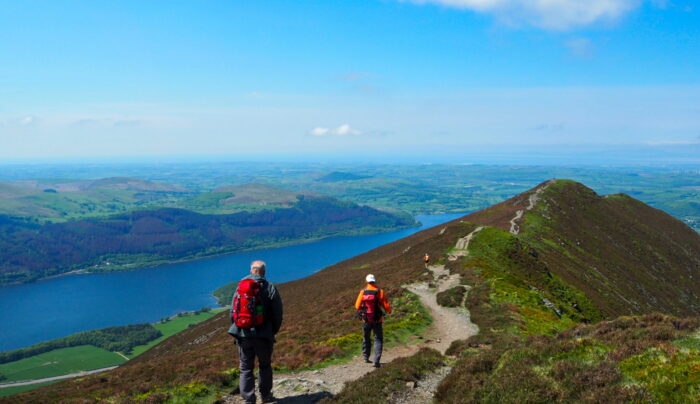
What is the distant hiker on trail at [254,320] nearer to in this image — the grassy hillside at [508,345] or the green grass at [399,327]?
the grassy hillside at [508,345]

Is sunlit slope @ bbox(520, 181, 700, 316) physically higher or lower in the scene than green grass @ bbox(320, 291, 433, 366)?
lower

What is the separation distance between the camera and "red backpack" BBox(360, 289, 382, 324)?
51.9 feet

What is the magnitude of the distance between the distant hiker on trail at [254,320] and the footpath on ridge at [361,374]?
6.22 feet

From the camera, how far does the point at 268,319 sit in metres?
11.6

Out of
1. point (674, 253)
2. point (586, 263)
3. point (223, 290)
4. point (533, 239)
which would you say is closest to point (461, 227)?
point (533, 239)

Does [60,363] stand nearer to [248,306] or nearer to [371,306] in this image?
[371,306]

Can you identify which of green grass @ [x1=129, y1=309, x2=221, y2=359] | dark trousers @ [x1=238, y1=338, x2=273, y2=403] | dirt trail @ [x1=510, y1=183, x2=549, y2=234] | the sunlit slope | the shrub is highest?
dark trousers @ [x1=238, y1=338, x2=273, y2=403]

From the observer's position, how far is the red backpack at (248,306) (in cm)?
1123

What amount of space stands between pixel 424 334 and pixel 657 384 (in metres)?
15.2

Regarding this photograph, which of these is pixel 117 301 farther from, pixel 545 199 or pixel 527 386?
pixel 527 386

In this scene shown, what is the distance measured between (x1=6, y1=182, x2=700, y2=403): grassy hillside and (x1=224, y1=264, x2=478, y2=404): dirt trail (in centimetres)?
83

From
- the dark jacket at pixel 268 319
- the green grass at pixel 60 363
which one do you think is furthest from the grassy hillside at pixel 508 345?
the green grass at pixel 60 363

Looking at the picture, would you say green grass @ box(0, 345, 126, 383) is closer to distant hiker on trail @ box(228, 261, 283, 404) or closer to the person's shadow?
the person's shadow

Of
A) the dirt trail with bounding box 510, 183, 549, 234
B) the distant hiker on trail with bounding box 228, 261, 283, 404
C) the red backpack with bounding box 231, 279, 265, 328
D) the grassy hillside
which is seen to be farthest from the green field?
the red backpack with bounding box 231, 279, 265, 328
